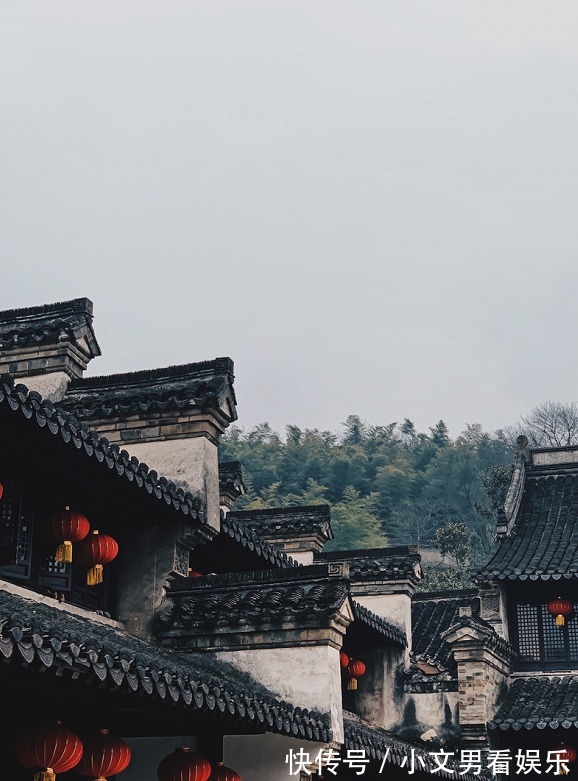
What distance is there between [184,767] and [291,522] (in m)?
9.78

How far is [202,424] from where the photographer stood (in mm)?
13562

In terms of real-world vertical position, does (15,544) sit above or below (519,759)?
above

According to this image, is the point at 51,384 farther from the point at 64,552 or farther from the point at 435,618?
the point at 435,618

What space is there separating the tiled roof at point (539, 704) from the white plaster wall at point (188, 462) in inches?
373

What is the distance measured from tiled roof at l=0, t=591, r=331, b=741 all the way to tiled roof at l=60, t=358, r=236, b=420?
9.81 feet

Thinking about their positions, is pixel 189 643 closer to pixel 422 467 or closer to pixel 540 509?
pixel 540 509

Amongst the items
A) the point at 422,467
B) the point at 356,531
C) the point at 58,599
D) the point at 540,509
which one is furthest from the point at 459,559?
the point at 58,599

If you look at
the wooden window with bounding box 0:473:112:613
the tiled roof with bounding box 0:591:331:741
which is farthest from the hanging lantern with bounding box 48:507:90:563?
the tiled roof with bounding box 0:591:331:741

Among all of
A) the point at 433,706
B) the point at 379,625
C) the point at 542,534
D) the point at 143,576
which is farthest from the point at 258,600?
the point at 542,534

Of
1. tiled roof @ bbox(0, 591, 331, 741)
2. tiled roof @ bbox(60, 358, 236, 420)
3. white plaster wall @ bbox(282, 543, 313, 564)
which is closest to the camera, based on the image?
tiled roof @ bbox(0, 591, 331, 741)

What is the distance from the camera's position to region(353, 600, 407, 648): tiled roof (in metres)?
16.4

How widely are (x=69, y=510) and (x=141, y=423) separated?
2.64 m

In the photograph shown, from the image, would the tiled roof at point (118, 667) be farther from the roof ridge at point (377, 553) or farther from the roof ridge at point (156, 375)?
the roof ridge at point (377, 553)

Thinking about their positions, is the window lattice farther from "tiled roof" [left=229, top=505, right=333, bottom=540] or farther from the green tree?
the green tree
